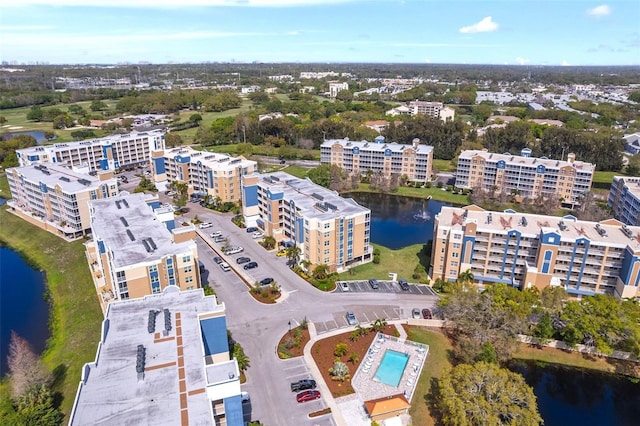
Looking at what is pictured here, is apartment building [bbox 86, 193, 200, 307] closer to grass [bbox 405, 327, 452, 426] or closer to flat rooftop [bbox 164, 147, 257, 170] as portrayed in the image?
flat rooftop [bbox 164, 147, 257, 170]

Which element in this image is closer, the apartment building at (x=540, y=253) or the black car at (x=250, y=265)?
the apartment building at (x=540, y=253)

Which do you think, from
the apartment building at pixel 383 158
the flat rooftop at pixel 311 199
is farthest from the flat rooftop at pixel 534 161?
the flat rooftop at pixel 311 199

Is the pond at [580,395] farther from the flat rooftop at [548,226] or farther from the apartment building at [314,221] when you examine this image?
the apartment building at [314,221]

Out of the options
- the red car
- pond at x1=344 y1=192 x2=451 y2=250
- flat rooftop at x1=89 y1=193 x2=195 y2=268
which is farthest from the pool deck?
pond at x1=344 y1=192 x2=451 y2=250

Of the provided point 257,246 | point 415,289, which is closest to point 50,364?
point 257,246

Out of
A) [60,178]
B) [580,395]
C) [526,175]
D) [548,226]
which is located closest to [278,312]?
[580,395]

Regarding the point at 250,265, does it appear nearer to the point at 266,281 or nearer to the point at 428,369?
the point at 266,281
